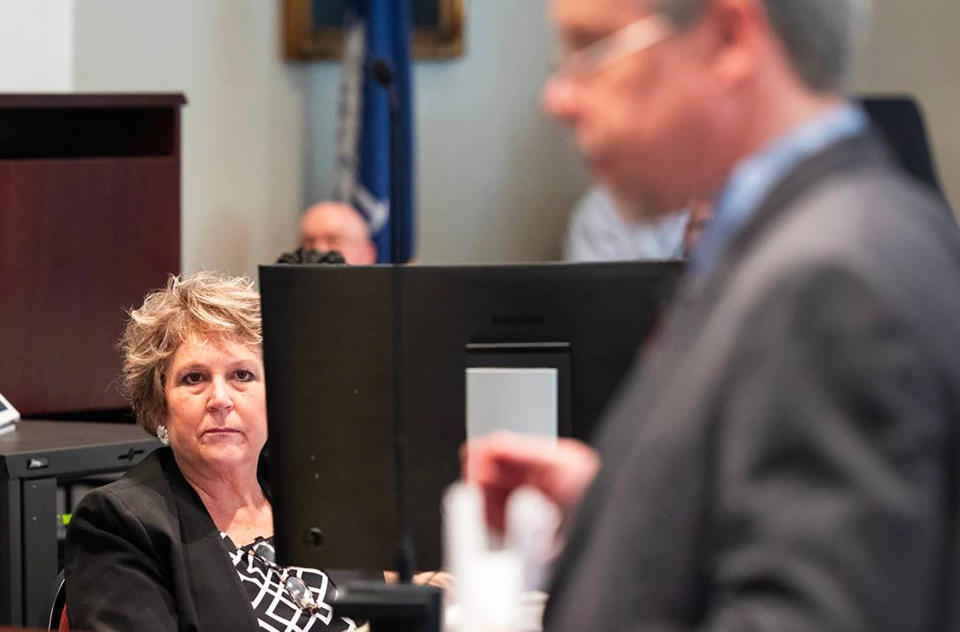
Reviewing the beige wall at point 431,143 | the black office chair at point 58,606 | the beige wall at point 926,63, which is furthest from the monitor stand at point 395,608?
the beige wall at point 926,63

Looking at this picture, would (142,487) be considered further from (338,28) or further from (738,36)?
(338,28)

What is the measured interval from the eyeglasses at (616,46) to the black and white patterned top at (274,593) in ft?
4.53

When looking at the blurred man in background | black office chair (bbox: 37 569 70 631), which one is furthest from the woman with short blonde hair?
the blurred man in background

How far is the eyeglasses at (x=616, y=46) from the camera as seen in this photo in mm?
942

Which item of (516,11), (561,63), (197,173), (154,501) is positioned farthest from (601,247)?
(561,63)

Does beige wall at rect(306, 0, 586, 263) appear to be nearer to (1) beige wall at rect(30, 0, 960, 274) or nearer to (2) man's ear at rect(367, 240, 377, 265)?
(1) beige wall at rect(30, 0, 960, 274)

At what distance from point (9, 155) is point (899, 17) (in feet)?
10.8

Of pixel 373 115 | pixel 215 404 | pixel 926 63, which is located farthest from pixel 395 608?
pixel 926 63

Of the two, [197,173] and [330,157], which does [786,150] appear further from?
[330,157]

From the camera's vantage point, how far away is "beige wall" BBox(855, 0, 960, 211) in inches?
209

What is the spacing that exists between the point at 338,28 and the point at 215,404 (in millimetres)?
3605

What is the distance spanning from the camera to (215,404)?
7.86 feet

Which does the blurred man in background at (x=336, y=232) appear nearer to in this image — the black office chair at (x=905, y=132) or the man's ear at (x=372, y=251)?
the man's ear at (x=372, y=251)

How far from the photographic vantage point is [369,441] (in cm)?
181
